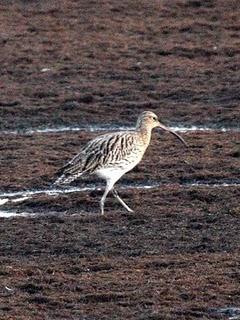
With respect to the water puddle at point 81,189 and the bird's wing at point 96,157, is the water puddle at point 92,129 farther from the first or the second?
the bird's wing at point 96,157

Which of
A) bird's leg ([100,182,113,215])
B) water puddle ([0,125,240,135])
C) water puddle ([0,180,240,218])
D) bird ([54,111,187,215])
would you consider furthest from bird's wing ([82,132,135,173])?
water puddle ([0,125,240,135])

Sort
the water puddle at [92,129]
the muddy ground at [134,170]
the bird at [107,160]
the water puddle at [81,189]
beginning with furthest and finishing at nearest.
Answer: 1. the water puddle at [92,129]
2. the water puddle at [81,189]
3. the bird at [107,160]
4. the muddy ground at [134,170]

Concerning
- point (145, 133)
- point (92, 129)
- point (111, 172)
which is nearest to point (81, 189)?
point (145, 133)

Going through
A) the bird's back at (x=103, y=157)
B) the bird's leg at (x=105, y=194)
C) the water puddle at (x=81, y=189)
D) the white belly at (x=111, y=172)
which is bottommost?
the water puddle at (x=81, y=189)

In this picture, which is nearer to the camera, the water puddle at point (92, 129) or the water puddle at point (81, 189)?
the water puddle at point (81, 189)

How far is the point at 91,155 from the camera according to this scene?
1377cm

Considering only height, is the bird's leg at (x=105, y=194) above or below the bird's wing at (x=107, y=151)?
below

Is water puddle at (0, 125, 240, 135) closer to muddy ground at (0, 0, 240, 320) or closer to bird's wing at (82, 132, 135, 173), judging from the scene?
muddy ground at (0, 0, 240, 320)

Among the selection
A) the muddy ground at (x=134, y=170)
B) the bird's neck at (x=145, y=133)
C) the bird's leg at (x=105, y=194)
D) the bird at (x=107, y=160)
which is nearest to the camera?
the muddy ground at (x=134, y=170)

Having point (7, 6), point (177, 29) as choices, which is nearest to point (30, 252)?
point (177, 29)

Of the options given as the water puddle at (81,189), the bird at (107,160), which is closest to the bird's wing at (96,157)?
the bird at (107,160)

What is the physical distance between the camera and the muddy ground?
1077 cm

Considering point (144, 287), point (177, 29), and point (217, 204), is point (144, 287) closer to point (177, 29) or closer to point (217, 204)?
point (217, 204)

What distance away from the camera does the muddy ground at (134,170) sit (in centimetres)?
1077
